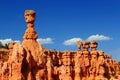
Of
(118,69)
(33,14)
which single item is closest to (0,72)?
(33,14)

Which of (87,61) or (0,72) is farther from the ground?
(87,61)

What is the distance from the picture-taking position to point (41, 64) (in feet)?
58.6

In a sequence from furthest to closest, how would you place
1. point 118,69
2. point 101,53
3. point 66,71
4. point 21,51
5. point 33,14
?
point 118,69 → point 101,53 → point 66,71 → point 33,14 → point 21,51

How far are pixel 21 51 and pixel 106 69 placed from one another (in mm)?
41762

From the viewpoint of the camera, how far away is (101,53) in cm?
5466

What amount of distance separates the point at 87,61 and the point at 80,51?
8.29ft

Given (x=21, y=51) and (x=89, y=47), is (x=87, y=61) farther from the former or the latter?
(x=21, y=51)

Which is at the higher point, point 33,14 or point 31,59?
point 33,14

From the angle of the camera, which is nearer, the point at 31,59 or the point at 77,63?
the point at 31,59

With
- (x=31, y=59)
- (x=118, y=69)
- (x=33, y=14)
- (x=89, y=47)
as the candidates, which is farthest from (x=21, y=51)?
(x=118, y=69)

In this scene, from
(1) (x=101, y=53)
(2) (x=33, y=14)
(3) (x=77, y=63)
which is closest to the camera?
(2) (x=33, y=14)

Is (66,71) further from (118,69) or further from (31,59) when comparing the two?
(31,59)

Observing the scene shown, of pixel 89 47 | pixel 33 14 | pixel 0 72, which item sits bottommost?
pixel 0 72

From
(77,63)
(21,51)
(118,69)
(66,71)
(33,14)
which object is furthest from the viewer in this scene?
(118,69)
